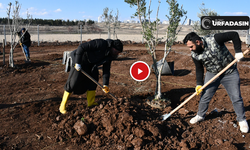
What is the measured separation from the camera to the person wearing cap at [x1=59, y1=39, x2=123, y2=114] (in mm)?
3830

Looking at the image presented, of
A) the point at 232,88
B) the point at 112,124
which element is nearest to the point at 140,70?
the point at 112,124

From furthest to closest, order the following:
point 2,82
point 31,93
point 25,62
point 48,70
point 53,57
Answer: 1. point 53,57
2. point 25,62
3. point 48,70
4. point 2,82
5. point 31,93

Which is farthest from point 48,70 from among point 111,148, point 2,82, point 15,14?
point 111,148

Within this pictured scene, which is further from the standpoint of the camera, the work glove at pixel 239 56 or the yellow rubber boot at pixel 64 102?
the yellow rubber boot at pixel 64 102

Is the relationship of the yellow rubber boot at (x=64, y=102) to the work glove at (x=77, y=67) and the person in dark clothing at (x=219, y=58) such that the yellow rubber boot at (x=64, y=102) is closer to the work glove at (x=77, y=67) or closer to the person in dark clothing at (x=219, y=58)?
the work glove at (x=77, y=67)

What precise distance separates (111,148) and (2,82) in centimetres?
495

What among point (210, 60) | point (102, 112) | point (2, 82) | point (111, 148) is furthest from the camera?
point (2, 82)

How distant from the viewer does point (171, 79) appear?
23.4 feet

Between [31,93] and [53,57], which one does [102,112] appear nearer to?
[31,93]

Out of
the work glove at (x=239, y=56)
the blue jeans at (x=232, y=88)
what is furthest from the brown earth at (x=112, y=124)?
the work glove at (x=239, y=56)

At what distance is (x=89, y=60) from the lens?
13.0 feet

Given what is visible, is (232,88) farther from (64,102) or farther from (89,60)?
(64,102)

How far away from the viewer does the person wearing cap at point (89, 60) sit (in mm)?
3830

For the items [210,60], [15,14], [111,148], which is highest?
[15,14]
